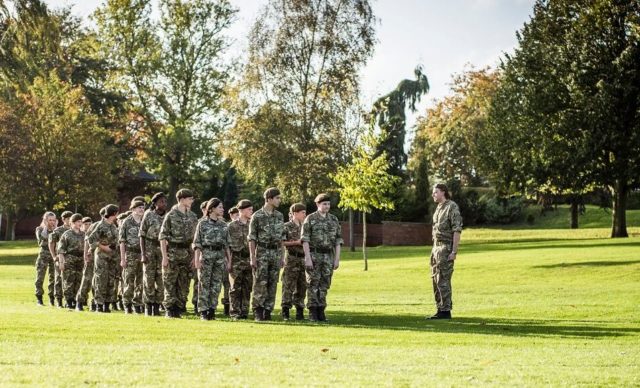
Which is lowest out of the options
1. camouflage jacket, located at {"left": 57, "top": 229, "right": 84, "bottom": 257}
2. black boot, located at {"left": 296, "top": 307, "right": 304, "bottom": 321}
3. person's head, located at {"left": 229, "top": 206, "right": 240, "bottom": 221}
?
black boot, located at {"left": 296, "top": 307, "right": 304, "bottom": 321}

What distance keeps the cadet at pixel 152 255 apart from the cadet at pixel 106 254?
6.43 feet

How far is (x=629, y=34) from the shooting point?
144ft

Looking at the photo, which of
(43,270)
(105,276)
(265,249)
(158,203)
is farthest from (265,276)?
(43,270)

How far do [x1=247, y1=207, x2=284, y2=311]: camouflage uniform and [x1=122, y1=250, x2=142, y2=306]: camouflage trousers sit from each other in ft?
10.8

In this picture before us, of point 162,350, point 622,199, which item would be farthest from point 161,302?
point 622,199

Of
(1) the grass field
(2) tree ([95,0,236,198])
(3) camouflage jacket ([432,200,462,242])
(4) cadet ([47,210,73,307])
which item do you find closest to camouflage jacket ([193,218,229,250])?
(1) the grass field

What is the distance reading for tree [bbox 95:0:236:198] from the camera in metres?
62.9

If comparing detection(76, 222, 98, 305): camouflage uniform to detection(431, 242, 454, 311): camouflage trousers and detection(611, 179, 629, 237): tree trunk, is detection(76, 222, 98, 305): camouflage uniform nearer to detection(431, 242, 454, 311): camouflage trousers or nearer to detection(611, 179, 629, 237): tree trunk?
detection(431, 242, 454, 311): camouflage trousers

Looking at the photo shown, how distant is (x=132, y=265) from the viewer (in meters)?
20.2

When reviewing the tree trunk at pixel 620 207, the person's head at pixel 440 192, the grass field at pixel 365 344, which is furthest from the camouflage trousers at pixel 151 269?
the tree trunk at pixel 620 207

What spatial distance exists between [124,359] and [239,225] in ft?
28.7

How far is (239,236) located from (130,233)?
2281 mm

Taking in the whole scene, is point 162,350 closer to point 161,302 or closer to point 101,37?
point 161,302

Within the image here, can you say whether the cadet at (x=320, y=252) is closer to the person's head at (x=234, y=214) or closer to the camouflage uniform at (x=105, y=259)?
the person's head at (x=234, y=214)
